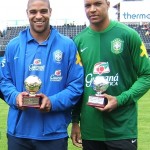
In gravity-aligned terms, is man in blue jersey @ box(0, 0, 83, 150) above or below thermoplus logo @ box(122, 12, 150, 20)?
below

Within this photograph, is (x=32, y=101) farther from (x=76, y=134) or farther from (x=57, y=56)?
(x=76, y=134)

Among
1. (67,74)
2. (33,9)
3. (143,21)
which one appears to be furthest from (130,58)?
(143,21)

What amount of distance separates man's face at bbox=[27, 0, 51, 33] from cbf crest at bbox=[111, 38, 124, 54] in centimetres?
53

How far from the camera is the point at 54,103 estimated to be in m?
2.98

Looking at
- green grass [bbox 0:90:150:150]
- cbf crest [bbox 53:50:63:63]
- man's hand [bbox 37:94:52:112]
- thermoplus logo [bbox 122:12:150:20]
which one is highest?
thermoplus logo [bbox 122:12:150:20]

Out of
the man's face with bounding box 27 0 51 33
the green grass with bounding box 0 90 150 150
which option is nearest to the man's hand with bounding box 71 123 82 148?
the man's face with bounding box 27 0 51 33

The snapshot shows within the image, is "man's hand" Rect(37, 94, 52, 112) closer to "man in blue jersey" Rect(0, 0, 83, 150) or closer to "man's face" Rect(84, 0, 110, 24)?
"man in blue jersey" Rect(0, 0, 83, 150)

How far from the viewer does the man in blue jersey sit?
3.04 metres

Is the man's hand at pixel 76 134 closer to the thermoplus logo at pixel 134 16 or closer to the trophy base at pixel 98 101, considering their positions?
the trophy base at pixel 98 101

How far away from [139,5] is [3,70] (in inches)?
1600

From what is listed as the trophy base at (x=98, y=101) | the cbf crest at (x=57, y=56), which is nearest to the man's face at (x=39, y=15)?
the cbf crest at (x=57, y=56)

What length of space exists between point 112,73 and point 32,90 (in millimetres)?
636

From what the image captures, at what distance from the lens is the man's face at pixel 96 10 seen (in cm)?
313

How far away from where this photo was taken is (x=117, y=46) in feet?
10.3
